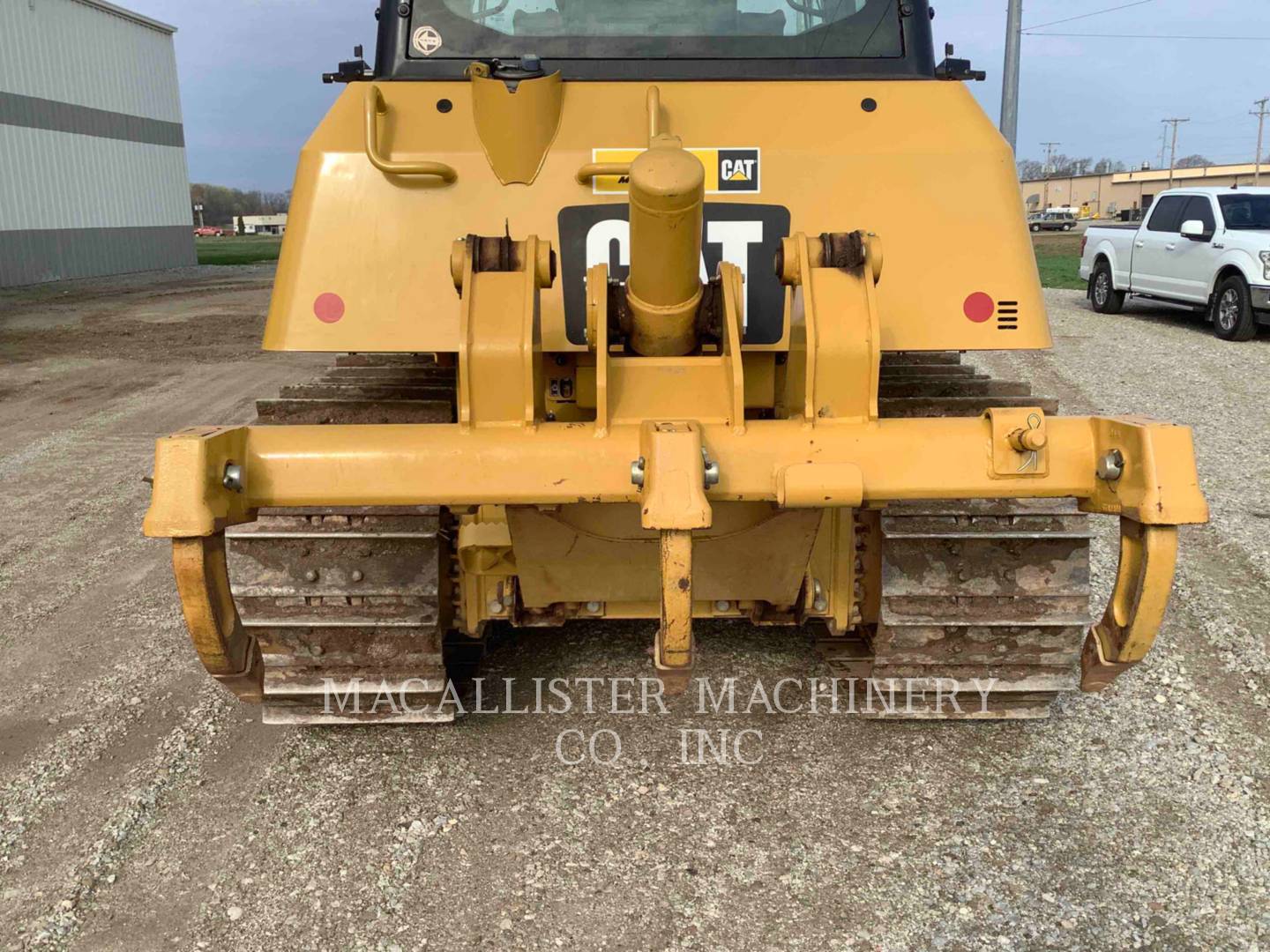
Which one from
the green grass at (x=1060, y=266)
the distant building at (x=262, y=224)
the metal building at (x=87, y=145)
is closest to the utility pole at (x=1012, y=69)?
the green grass at (x=1060, y=266)

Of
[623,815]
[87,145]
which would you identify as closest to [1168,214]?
[623,815]

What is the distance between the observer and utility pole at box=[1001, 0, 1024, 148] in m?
13.8

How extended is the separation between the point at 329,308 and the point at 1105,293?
50.2 feet

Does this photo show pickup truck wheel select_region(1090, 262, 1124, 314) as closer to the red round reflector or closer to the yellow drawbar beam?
the yellow drawbar beam

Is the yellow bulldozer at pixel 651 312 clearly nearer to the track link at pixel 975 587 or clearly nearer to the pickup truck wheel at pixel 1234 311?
the track link at pixel 975 587

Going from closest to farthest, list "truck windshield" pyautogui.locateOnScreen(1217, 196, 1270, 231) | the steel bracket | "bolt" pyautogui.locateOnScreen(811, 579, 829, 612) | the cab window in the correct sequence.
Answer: the steel bracket < "bolt" pyautogui.locateOnScreen(811, 579, 829, 612) < "truck windshield" pyautogui.locateOnScreen(1217, 196, 1270, 231) < the cab window

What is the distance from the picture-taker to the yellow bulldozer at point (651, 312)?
2711 millimetres

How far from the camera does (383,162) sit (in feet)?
10.3

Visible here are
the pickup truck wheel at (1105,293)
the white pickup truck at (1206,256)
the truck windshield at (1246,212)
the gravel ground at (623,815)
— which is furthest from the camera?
the pickup truck wheel at (1105,293)

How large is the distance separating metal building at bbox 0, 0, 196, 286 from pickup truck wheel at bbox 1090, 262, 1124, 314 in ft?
74.7

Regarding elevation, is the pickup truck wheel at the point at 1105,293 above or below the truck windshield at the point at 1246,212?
below

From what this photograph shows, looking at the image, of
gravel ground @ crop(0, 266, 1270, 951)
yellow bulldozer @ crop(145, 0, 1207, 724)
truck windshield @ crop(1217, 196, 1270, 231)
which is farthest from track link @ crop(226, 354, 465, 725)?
truck windshield @ crop(1217, 196, 1270, 231)

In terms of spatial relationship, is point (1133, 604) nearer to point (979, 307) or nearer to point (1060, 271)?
point (979, 307)

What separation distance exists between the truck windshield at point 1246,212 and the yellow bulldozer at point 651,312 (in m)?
11.5
